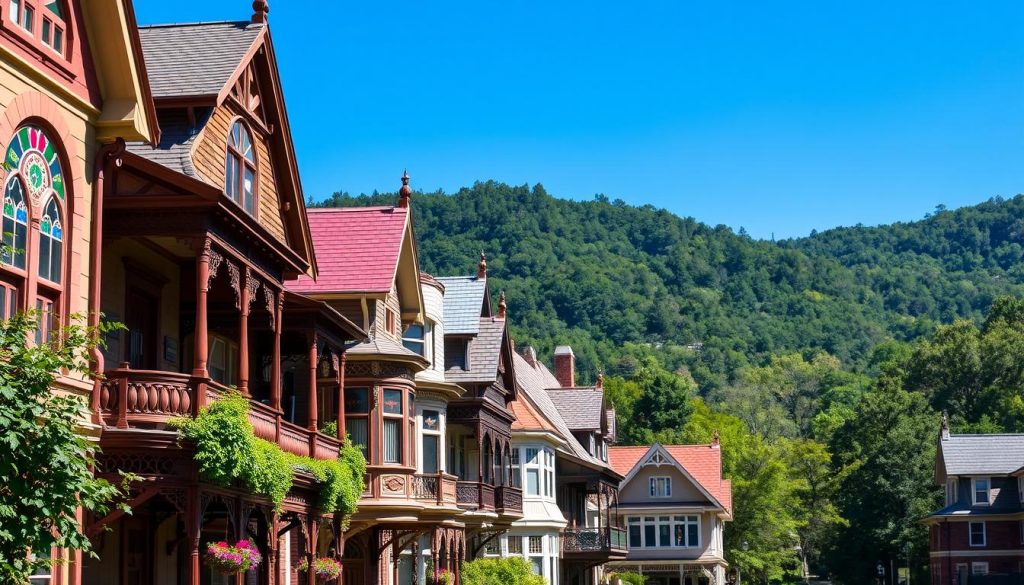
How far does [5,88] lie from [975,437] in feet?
267

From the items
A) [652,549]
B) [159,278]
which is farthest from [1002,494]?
[159,278]

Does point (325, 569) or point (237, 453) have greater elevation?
point (237, 453)

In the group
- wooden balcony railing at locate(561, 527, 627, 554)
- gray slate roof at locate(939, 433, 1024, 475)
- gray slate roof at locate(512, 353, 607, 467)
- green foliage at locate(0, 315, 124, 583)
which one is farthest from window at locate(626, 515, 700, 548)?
green foliage at locate(0, 315, 124, 583)

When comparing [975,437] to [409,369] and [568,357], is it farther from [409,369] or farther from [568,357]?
[409,369]

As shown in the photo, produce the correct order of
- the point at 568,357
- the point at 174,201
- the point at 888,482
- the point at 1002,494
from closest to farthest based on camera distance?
the point at 174,201, the point at 568,357, the point at 1002,494, the point at 888,482

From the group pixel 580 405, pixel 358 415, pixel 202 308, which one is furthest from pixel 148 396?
pixel 580 405

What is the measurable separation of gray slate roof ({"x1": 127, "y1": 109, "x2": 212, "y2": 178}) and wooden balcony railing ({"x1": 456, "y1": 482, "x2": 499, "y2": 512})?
19758 mm

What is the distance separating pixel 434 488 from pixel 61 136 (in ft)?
66.3

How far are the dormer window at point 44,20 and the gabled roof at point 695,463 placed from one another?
6551 centimetres

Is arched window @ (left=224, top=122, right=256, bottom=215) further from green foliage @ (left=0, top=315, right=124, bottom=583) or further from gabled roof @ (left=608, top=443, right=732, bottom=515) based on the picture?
gabled roof @ (left=608, top=443, right=732, bottom=515)

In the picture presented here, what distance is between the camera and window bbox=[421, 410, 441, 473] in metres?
39.1

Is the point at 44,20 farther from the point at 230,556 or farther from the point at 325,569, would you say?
the point at 325,569

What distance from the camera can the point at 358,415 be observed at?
34906mm

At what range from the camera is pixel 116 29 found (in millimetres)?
19609
